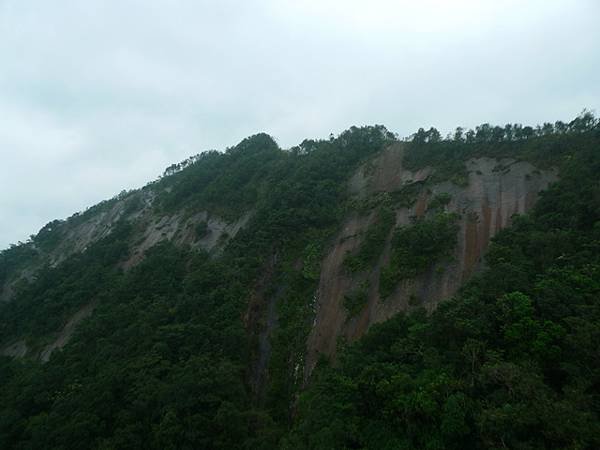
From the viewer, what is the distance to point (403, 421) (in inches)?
501

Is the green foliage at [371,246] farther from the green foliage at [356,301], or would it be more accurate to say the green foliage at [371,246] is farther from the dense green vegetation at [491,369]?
the dense green vegetation at [491,369]

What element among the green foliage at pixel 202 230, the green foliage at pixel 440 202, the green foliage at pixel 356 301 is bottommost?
the green foliage at pixel 356 301

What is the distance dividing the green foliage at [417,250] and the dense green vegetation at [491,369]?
12.8 feet

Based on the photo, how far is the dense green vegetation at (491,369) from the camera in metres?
10.7

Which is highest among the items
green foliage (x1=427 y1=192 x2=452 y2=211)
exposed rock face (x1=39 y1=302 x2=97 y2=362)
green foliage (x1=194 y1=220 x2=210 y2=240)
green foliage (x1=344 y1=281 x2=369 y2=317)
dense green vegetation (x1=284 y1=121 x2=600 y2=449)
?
green foliage (x1=194 y1=220 x2=210 y2=240)

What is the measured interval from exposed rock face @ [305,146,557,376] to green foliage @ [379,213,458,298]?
443 millimetres

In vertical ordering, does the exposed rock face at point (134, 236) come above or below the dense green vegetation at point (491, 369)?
above

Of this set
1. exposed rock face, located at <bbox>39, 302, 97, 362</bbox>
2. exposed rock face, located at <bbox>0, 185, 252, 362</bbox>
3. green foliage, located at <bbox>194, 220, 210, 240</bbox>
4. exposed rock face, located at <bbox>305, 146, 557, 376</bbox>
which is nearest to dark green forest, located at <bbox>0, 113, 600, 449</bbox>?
green foliage, located at <bbox>194, 220, 210, 240</bbox>

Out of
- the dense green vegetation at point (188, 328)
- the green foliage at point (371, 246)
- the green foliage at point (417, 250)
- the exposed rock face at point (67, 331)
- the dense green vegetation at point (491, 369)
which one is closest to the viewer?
the dense green vegetation at point (491, 369)

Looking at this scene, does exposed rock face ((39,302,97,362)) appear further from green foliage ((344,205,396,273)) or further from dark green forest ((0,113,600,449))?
green foliage ((344,205,396,273))

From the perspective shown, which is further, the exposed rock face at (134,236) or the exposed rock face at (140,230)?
the exposed rock face at (140,230)

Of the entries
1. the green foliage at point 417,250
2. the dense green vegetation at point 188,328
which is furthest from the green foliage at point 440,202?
the dense green vegetation at point 188,328

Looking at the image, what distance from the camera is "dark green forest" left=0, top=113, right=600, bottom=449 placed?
39.8 feet

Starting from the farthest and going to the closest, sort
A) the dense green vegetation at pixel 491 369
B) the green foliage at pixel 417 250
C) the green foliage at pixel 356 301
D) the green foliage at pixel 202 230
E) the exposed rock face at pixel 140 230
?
the green foliage at pixel 202 230
the exposed rock face at pixel 140 230
the green foliage at pixel 356 301
the green foliage at pixel 417 250
the dense green vegetation at pixel 491 369
